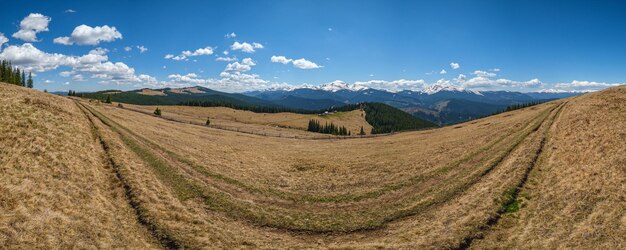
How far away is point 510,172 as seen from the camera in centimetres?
3338

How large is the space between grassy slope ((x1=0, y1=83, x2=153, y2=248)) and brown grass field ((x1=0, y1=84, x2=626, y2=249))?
0.36 ft

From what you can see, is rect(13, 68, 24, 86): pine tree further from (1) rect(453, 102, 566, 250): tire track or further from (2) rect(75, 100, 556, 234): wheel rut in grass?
(1) rect(453, 102, 566, 250): tire track

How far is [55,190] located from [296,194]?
2050cm

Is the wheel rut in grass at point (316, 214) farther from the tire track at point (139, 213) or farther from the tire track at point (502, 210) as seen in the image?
the tire track at point (139, 213)

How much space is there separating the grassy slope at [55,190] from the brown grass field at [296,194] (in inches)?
4.4

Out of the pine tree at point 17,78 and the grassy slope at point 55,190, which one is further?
the pine tree at point 17,78

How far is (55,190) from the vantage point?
22.7 metres

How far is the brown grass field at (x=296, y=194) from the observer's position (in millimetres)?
20719

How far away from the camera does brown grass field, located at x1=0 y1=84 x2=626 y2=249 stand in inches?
816

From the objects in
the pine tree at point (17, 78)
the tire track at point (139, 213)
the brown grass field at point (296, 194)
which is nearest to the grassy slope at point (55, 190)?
the brown grass field at point (296, 194)

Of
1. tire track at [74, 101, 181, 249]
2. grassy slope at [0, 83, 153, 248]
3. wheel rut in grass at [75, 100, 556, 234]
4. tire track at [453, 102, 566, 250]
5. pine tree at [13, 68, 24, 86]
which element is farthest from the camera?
pine tree at [13, 68, 24, 86]

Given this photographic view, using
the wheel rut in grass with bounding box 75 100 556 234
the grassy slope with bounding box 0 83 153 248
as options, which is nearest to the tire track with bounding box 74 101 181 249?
the grassy slope with bounding box 0 83 153 248

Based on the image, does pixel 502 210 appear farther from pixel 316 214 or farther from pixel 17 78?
pixel 17 78

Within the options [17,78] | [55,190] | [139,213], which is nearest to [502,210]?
[139,213]
